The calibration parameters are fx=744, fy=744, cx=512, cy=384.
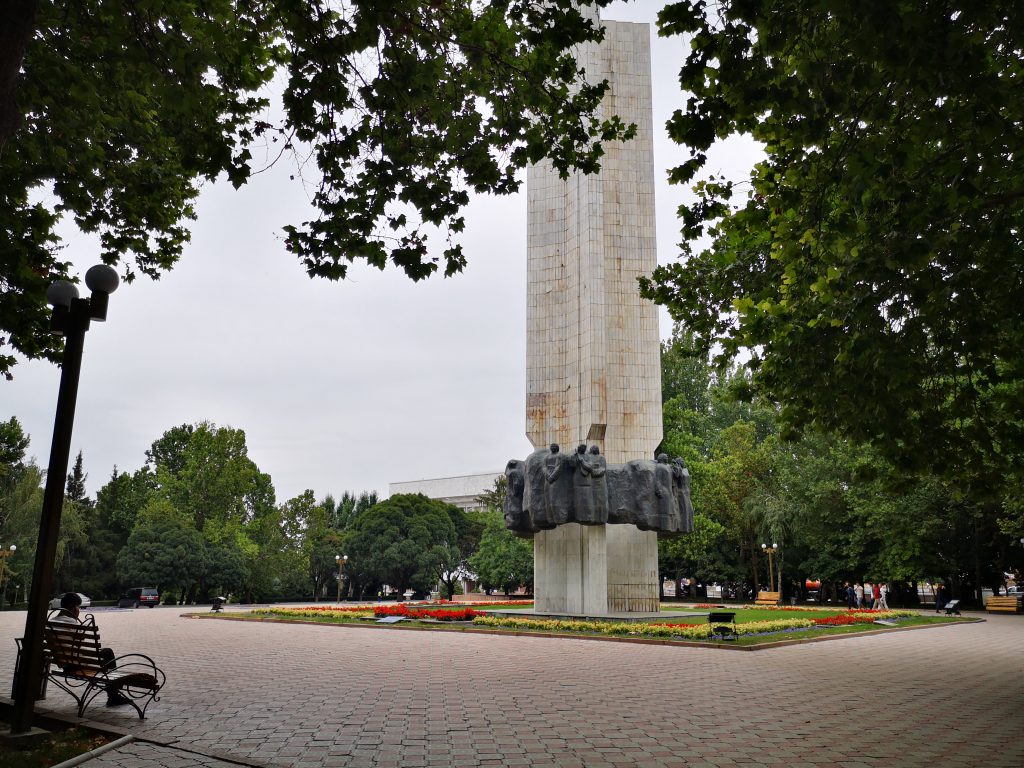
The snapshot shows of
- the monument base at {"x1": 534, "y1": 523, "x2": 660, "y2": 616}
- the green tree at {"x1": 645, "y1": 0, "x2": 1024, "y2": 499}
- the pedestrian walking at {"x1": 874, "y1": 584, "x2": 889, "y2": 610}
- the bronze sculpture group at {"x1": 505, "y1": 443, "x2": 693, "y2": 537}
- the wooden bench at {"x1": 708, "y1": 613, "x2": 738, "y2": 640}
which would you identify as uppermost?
the green tree at {"x1": 645, "y1": 0, "x2": 1024, "y2": 499}

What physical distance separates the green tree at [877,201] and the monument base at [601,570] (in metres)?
11.1

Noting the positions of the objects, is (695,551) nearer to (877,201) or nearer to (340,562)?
(340,562)

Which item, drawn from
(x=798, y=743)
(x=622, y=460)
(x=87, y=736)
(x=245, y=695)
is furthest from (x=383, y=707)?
(x=622, y=460)

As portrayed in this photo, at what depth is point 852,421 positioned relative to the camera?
8.87 metres

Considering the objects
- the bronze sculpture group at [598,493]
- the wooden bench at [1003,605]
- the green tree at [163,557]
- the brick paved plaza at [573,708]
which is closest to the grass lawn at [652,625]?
the brick paved plaza at [573,708]

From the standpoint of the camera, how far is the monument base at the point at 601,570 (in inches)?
792

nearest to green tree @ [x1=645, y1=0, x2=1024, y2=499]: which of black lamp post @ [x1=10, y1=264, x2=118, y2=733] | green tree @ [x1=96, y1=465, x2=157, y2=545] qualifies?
black lamp post @ [x1=10, y1=264, x2=118, y2=733]

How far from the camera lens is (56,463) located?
22.6 ft

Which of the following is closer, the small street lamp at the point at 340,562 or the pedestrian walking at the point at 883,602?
the pedestrian walking at the point at 883,602

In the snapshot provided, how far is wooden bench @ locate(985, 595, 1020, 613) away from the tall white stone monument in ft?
66.2

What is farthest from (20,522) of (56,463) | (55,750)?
(55,750)

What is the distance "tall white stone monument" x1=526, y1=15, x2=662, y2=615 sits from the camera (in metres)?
20.7

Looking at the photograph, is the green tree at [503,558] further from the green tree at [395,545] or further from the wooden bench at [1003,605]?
the wooden bench at [1003,605]

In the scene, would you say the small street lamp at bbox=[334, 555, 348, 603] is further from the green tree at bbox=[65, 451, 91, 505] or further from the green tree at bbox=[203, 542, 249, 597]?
the green tree at bbox=[65, 451, 91, 505]
